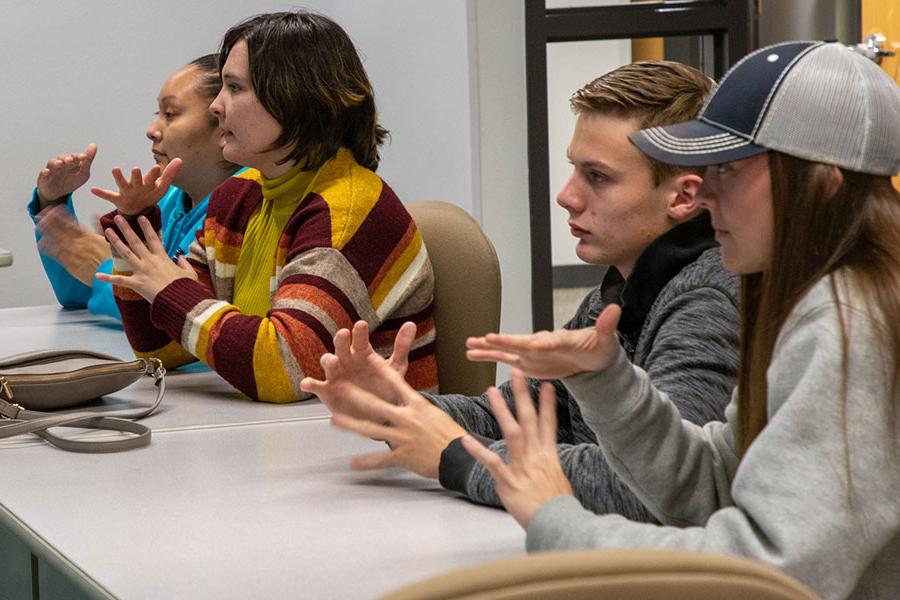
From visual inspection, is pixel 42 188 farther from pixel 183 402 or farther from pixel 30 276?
pixel 30 276

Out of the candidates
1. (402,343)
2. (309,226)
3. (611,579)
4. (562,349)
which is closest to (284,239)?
(309,226)

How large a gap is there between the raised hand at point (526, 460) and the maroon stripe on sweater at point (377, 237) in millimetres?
841

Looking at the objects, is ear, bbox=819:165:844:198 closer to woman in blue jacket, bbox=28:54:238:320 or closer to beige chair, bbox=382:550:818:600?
beige chair, bbox=382:550:818:600

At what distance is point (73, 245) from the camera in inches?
100

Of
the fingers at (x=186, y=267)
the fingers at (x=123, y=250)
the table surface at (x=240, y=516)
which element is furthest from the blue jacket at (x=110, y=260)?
the table surface at (x=240, y=516)

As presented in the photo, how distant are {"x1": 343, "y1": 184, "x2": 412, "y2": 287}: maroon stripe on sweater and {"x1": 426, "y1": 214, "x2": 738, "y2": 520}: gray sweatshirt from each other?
0.51m

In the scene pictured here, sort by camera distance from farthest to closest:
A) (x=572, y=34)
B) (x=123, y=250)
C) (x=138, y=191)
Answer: (x=572, y=34)
(x=138, y=191)
(x=123, y=250)

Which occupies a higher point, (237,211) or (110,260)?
(237,211)

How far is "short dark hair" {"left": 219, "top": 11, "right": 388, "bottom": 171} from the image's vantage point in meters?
1.84

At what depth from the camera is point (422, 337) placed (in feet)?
6.26

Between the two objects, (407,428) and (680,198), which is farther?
(680,198)

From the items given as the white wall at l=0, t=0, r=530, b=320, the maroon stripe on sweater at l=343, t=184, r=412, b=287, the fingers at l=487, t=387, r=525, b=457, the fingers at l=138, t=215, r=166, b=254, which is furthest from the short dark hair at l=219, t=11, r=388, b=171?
the white wall at l=0, t=0, r=530, b=320

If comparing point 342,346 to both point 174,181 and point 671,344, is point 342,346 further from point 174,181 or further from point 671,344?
point 174,181

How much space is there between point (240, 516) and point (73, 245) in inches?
60.0
